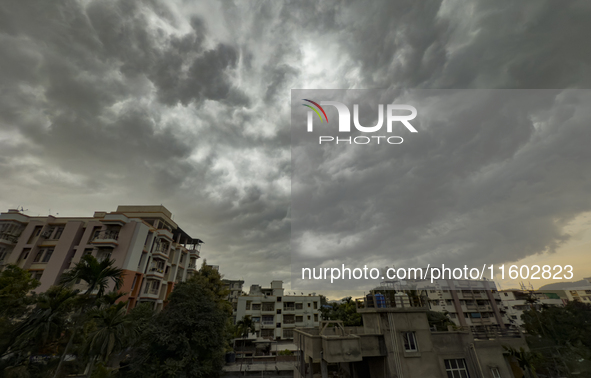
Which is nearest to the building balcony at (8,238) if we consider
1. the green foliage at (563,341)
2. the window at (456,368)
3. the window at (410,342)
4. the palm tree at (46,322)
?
the palm tree at (46,322)

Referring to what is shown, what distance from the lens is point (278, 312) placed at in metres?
61.0

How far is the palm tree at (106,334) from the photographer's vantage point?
13.5m

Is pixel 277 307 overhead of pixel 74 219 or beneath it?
beneath

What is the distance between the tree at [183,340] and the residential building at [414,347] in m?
10.4

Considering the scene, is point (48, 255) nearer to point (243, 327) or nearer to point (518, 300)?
point (243, 327)

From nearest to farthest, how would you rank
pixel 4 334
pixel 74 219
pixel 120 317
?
pixel 4 334
pixel 120 317
pixel 74 219


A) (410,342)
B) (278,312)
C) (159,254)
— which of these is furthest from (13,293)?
(278,312)

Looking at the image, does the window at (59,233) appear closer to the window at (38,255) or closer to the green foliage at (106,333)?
the window at (38,255)

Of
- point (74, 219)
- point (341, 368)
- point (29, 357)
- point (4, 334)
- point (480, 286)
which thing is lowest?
point (341, 368)

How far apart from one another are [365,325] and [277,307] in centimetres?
4869

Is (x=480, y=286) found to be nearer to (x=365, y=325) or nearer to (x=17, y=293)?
(x=365, y=325)

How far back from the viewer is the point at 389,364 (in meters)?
16.0

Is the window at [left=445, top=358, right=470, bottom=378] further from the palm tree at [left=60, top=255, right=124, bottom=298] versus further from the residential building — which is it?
the palm tree at [left=60, top=255, right=124, bottom=298]

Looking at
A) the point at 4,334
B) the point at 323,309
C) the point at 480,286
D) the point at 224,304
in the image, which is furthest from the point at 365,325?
the point at 480,286
